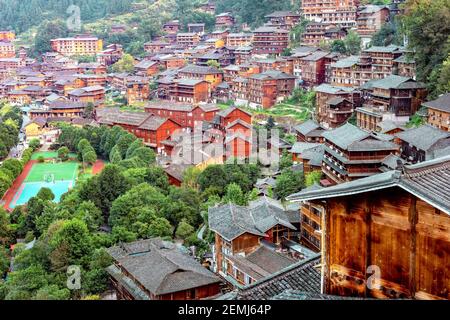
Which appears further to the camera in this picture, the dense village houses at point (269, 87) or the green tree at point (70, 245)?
the dense village houses at point (269, 87)

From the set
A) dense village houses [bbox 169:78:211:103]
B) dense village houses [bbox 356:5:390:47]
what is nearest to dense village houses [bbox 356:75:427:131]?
dense village houses [bbox 356:5:390:47]

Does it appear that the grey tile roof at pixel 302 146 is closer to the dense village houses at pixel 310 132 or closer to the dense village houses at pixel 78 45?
the dense village houses at pixel 310 132

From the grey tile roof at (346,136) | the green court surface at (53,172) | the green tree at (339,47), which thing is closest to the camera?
the grey tile roof at (346,136)

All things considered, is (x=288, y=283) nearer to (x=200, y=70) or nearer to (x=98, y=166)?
(x=98, y=166)

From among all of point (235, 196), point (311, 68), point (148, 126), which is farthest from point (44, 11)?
point (235, 196)

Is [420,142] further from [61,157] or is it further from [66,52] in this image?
[66,52]

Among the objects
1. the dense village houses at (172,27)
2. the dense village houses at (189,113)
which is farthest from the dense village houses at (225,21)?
the dense village houses at (189,113)
